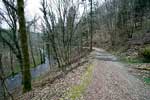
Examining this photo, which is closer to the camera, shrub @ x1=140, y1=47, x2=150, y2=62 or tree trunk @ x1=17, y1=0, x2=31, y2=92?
tree trunk @ x1=17, y1=0, x2=31, y2=92

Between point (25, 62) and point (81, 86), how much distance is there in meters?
3.05

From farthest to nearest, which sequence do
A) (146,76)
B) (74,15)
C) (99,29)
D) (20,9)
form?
(99,29) → (74,15) → (146,76) → (20,9)

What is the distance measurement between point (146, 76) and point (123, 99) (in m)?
6.28

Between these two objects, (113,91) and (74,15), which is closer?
(113,91)

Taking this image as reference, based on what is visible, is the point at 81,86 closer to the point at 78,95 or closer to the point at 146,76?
the point at 78,95

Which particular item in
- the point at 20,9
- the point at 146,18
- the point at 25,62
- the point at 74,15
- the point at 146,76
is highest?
the point at 146,18

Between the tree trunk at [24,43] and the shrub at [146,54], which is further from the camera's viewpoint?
the shrub at [146,54]

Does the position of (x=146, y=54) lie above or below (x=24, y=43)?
below

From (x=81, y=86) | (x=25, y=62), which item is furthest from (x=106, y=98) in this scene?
(x=25, y=62)

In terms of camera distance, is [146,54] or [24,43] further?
[146,54]

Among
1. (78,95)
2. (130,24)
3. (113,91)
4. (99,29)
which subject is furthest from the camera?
(99,29)

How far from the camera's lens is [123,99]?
688 cm

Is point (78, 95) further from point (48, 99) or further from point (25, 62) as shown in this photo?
point (25, 62)

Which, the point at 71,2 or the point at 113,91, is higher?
the point at 71,2
